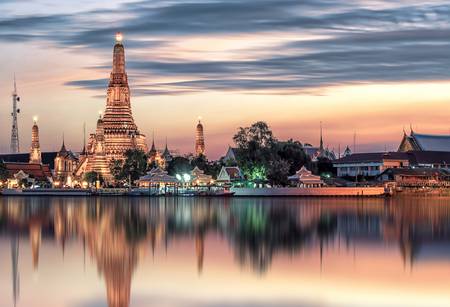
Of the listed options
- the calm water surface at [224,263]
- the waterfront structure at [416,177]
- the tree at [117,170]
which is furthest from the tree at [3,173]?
the calm water surface at [224,263]

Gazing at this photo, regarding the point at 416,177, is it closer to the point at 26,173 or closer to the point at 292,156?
the point at 292,156

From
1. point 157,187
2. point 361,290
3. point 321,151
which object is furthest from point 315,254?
point 321,151

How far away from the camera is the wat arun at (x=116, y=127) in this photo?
100438 mm

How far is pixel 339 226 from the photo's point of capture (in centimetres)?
3722

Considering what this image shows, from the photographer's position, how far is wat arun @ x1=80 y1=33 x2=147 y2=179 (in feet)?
330

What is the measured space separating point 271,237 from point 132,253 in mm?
7070

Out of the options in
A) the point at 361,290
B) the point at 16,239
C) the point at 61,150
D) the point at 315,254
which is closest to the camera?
the point at 361,290

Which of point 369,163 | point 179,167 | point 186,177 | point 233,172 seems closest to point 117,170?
point 179,167

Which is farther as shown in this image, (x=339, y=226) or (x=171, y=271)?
(x=339, y=226)

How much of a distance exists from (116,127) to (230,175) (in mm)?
22326

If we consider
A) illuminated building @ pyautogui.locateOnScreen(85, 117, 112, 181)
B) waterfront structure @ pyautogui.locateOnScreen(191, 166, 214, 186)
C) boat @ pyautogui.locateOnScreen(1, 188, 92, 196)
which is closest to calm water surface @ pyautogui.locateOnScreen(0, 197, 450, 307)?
waterfront structure @ pyautogui.locateOnScreen(191, 166, 214, 186)

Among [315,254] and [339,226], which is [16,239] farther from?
[339,226]

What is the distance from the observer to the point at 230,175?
8406 centimetres

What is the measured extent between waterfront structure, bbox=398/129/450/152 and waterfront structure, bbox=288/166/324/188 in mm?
32613
